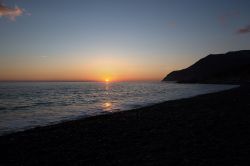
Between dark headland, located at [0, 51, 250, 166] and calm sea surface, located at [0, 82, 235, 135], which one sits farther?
calm sea surface, located at [0, 82, 235, 135]

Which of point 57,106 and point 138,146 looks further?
point 57,106

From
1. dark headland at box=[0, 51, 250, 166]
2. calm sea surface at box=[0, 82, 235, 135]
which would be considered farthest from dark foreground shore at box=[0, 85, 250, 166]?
calm sea surface at box=[0, 82, 235, 135]

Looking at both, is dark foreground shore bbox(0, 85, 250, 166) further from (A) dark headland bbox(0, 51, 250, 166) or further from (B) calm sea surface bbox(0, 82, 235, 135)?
(B) calm sea surface bbox(0, 82, 235, 135)

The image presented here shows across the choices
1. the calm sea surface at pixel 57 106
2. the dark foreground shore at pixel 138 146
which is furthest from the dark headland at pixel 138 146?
the calm sea surface at pixel 57 106

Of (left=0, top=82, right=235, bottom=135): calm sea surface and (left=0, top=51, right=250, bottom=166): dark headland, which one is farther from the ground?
(left=0, top=51, right=250, bottom=166): dark headland

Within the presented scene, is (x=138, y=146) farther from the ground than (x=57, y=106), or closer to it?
farther from the ground

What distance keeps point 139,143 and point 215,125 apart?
550 centimetres

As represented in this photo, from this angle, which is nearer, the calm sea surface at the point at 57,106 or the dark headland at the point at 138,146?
the dark headland at the point at 138,146

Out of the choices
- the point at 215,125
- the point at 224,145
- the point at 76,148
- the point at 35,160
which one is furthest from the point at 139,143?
the point at 215,125

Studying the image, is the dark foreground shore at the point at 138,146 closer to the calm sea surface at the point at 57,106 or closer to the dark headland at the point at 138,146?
the dark headland at the point at 138,146

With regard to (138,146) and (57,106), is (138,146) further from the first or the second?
(57,106)

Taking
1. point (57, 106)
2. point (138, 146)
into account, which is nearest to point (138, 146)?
point (138, 146)

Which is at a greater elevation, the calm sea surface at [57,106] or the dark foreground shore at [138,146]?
the dark foreground shore at [138,146]

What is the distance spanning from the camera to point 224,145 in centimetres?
927
